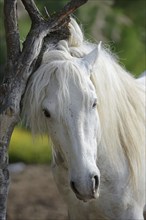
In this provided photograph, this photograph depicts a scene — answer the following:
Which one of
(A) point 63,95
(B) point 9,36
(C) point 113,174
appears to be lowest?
(C) point 113,174

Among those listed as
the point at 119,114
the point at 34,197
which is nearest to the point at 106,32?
the point at 34,197

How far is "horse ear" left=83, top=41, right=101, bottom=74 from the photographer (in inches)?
157

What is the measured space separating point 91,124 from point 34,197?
387cm

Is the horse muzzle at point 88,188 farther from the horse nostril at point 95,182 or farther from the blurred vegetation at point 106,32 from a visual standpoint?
the blurred vegetation at point 106,32

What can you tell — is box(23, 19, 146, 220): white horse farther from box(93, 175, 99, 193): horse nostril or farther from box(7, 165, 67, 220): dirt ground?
box(7, 165, 67, 220): dirt ground

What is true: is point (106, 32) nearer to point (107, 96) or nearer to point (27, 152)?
point (27, 152)

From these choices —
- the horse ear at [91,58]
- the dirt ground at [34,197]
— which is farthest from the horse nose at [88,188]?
the dirt ground at [34,197]

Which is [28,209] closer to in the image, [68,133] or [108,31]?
[108,31]

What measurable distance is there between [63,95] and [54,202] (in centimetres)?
374

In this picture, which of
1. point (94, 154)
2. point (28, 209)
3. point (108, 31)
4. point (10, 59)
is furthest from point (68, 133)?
point (108, 31)

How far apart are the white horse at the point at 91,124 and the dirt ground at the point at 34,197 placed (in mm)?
2392

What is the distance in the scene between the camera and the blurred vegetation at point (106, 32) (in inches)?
337

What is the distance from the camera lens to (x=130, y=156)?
4414mm

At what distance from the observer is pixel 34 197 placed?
7602mm
